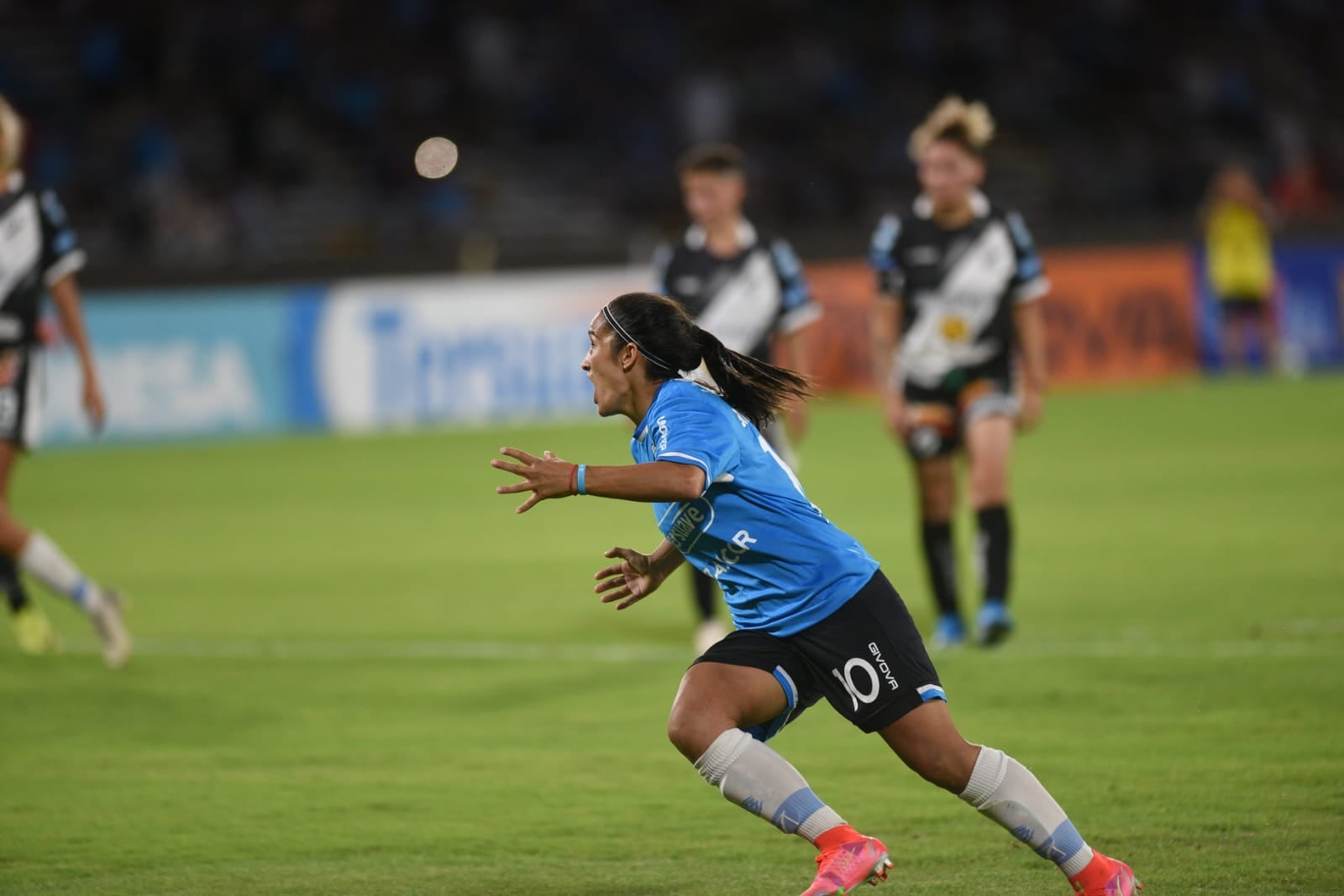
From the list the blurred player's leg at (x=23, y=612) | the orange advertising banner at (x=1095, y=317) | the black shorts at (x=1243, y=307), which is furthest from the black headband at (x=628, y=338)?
the black shorts at (x=1243, y=307)

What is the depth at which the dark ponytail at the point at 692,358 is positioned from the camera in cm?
464

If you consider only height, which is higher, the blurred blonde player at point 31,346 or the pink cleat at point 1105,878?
the blurred blonde player at point 31,346

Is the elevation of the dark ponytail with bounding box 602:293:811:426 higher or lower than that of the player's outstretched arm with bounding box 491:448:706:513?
higher

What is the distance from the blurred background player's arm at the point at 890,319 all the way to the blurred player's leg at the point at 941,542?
254mm

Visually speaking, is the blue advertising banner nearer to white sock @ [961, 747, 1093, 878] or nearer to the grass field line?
the grass field line

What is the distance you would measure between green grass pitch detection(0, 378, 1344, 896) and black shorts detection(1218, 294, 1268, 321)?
765 cm

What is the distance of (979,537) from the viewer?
8438 millimetres

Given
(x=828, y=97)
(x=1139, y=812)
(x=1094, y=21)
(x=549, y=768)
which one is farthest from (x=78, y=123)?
→ (x=1139, y=812)

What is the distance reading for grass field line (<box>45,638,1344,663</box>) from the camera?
317 inches

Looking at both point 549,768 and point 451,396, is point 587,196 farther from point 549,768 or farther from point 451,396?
point 549,768

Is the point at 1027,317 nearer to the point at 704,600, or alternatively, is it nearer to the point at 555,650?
the point at 704,600

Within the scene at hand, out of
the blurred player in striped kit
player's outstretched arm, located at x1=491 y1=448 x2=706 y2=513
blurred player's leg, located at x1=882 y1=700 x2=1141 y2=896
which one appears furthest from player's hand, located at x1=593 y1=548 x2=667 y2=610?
the blurred player in striped kit

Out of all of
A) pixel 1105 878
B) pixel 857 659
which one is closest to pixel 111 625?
pixel 857 659

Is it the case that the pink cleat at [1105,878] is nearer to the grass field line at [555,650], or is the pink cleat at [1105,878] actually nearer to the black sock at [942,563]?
the grass field line at [555,650]
